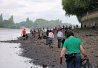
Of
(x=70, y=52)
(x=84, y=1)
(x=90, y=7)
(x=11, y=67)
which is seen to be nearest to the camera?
(x=70, y=52)

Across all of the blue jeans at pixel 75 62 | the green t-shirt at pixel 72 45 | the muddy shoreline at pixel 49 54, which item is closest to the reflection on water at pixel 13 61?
the muddy shoreline at pixel 49 54

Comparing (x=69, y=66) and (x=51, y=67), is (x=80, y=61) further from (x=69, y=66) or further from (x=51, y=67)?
(x=51, y=67)

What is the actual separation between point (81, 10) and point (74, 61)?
72322 millimetres

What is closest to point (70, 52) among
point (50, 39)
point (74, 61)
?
point (74, 61)

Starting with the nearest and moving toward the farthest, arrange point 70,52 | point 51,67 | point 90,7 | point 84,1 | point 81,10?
point 70,52 → point 51,67 → point 84,1 → point 90,7 → point 81,10

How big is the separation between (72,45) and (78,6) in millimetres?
62886

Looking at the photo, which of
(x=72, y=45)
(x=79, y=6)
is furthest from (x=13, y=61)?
(x=79, y=6)

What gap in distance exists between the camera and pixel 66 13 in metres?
93.4

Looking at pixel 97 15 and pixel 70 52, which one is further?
pixel 97 15

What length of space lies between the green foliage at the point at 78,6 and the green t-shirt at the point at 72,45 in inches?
2332

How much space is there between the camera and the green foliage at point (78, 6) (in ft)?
236

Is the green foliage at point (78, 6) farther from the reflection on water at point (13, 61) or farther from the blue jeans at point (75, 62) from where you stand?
the blue jeans at point (75, 62)

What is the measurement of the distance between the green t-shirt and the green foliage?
59.2 m

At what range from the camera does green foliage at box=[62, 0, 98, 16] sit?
71875 millimetres
